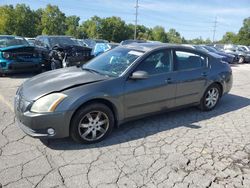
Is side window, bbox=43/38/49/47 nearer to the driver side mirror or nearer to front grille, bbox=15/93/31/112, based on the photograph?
front grille, bbox=15/93/31/112

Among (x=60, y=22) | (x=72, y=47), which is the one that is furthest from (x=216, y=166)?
(x=60, y=22)

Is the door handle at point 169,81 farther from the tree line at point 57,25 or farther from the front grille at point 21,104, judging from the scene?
the tree line at point 57,25

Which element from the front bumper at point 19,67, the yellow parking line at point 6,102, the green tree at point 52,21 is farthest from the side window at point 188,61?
the green tree at point 52,21

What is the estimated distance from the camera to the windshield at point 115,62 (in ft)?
14.0

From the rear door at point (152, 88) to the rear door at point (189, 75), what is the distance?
0.18m

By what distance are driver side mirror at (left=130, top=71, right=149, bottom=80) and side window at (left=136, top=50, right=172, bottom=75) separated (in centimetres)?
16

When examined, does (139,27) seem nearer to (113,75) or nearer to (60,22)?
(60,22)

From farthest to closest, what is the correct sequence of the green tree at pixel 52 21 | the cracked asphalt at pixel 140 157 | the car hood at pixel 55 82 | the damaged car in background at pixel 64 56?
the green tree at pixel 52 21, the damaged car in background at pixel 64 56, the car hood at pixel 55 82, the cracked asphalt at pixel 140 157

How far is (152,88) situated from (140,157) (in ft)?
4.26

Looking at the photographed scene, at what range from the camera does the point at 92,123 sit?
12.7 feet

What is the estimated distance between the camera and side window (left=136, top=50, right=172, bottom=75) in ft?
14.4

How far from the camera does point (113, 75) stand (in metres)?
4.16

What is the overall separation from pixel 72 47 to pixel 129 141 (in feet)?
21.4

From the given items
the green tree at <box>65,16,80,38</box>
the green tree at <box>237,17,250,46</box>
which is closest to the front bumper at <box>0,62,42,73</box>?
the green tree at <box>65,16,80,38</box>
